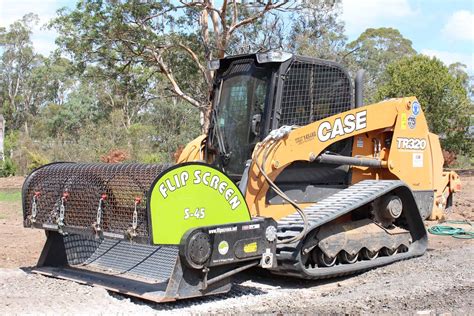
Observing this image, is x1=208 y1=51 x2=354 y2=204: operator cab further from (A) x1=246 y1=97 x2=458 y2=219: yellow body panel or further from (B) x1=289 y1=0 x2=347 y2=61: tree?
(B) x1=289 y1=0 x2=347 y2=61: tree

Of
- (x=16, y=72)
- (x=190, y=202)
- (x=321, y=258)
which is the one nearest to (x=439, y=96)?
(x=321, y=258)

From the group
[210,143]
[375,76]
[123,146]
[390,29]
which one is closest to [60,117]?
[123,146]

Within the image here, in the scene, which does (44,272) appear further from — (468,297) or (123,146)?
(123,146)

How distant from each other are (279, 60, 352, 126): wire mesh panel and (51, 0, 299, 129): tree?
14.0 m

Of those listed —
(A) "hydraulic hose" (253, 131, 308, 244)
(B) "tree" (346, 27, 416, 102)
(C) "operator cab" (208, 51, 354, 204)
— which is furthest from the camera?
(B) "tree" (346, 27, 416, 102)

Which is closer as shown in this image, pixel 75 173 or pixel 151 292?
pixel 151 292

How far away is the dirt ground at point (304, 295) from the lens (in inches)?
214

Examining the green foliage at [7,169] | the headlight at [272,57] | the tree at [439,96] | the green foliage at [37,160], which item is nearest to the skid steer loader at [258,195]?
the headlight at [272,57]

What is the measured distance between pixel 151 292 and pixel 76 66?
1915cm

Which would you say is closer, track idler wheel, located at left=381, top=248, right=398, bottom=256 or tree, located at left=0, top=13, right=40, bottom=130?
track idler wheel, located at left=381, top=248, right=398, bottom=256

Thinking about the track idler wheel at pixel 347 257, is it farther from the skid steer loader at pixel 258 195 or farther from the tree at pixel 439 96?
the tree at pixel 439 96

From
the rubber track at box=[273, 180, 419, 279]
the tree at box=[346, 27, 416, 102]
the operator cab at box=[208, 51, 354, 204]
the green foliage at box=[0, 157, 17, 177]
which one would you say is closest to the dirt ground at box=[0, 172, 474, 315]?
the rubber track at box=[273, 180, 419, 279]

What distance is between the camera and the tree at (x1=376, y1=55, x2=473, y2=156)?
24.4m

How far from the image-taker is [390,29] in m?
51.9
